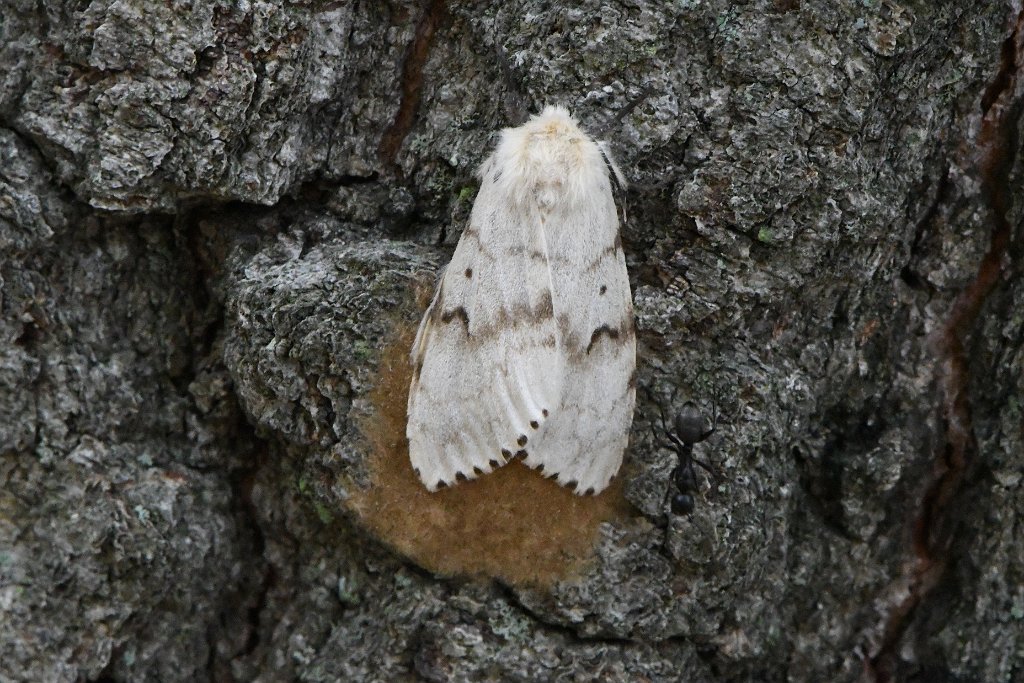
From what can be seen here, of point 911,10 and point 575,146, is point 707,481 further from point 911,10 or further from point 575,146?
point 911,10

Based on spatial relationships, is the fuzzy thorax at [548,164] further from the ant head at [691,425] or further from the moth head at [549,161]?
the ant head at [691,425]

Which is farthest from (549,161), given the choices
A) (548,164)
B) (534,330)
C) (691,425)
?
(691,425)

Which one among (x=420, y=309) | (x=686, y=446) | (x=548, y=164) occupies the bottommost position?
(x=686, y=446)

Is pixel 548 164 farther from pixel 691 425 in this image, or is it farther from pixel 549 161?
pixel 691 425

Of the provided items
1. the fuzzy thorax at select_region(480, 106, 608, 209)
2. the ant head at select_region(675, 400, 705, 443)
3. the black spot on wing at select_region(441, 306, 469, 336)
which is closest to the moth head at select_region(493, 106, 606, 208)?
the fuzzy thorax at select_region(480, 106, 608, 209)

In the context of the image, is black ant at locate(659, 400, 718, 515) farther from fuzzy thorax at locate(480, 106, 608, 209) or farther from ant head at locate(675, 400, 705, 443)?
fuzzy thorax at locate(480, 106, 608, 209)

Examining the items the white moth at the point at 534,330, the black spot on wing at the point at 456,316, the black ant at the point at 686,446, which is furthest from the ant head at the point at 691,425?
the black spot on wing at the point at 456,316

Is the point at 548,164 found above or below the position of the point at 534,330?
above
